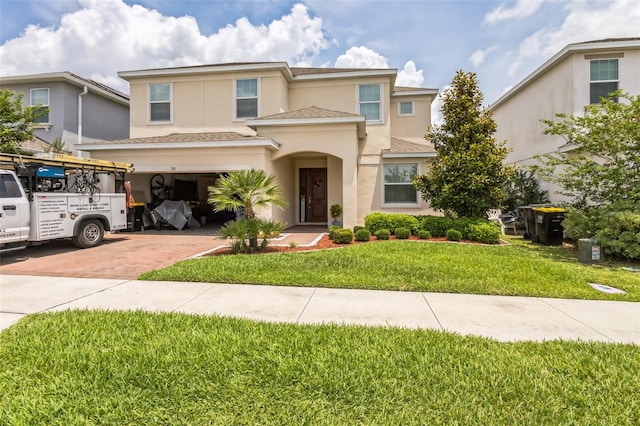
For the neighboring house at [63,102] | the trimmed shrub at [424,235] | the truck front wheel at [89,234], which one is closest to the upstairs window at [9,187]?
the truck front wheel at [89,234]

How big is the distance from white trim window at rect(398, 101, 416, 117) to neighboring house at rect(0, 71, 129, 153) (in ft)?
52.7

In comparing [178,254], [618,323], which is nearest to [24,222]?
[178,254]

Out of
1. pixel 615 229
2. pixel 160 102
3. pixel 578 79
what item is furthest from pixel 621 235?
pixel 160 102

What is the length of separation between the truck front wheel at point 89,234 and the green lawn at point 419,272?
4.27 metres

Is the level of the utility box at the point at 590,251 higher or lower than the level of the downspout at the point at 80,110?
lower

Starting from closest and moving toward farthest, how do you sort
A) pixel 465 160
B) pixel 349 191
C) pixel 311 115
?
1. pixel 465 160
2. pixel 349 191
3. pixel 311 115

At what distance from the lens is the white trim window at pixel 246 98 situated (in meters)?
15.3

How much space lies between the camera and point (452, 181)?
37.0ft

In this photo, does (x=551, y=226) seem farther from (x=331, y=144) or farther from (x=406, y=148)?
(x=331, y=144)

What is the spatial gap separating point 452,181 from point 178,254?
9100mm

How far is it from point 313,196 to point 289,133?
4338 millimetres

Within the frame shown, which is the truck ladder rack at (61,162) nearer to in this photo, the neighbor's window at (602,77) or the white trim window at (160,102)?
the white trim window at (160,102)

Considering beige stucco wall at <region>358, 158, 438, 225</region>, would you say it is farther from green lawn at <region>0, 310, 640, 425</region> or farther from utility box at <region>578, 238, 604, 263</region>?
green lawn at <region>0, 310, 640, 425</region>

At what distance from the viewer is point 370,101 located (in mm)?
15250
